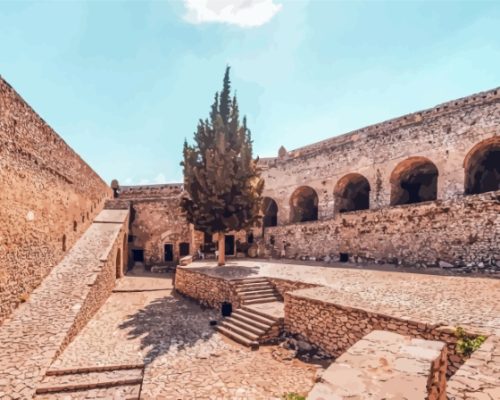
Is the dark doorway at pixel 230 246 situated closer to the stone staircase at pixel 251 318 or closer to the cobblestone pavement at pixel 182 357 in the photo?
the stone staircase at pixel 251 318

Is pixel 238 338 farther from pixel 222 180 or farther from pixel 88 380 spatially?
pixel 222 180

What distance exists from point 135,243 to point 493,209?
67.4ft

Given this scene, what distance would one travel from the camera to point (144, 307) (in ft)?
39.7

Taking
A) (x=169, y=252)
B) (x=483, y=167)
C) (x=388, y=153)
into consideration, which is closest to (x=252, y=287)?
(x=388, y=153)

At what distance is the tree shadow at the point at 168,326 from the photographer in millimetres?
A: 8555

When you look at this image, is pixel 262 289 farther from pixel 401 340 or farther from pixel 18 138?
pixel 18 138

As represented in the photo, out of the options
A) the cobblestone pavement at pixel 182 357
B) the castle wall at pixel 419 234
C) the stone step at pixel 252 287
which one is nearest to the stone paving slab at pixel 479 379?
the cobblestone pavement at pixel 182 357

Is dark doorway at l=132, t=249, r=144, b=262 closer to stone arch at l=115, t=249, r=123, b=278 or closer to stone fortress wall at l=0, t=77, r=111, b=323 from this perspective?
stone arch at l=115, t=249, r=123, b=278

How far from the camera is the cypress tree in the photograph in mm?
13961

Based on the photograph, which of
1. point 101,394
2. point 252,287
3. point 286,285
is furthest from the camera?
point 252,287

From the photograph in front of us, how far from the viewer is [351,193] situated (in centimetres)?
2061

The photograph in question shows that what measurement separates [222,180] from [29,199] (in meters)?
7.45

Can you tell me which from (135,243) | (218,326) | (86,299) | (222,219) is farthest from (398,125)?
(135,243)

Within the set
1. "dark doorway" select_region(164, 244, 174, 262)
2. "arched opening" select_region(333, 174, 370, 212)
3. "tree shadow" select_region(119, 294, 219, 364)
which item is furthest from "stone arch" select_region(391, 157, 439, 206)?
"dark doorway" select_region(164, 244, 174, 262)
